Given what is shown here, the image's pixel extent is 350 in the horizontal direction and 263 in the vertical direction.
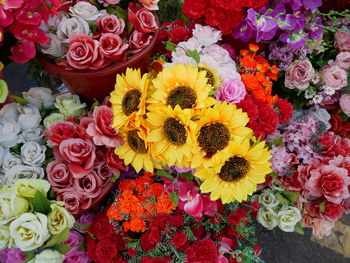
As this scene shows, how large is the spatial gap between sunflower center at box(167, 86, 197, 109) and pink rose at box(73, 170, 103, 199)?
34cm

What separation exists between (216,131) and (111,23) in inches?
18.1

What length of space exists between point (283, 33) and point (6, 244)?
0.99 meters

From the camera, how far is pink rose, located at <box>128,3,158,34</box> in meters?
0.97

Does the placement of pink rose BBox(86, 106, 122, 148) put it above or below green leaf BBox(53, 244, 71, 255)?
above

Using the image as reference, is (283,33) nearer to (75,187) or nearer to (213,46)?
(213,46)

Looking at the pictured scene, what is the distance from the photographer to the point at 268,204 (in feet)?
3.54

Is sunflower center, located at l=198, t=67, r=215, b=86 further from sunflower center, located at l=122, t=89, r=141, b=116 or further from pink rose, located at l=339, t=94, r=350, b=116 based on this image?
pink rose, located at l=339, t=94, r=350, b=116

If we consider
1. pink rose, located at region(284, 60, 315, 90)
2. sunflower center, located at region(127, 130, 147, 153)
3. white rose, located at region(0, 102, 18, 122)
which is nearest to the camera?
sunflower center, located at region(127, 130, 147, 153)

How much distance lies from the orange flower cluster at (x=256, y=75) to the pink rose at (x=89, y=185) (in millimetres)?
507

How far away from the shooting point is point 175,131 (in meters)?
0.75

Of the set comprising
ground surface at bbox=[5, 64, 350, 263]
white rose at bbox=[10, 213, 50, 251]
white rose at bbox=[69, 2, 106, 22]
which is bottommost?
ground surface at bbox=[5, 64, 350, 263]

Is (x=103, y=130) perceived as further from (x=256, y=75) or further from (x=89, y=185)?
(x=256, y=75)

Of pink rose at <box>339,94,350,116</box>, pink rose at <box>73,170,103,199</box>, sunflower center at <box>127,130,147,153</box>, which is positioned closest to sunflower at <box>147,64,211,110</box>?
sunflower center at <box>127,130,147,153</box>

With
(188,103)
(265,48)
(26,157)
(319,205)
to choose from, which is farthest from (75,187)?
(265,48)
